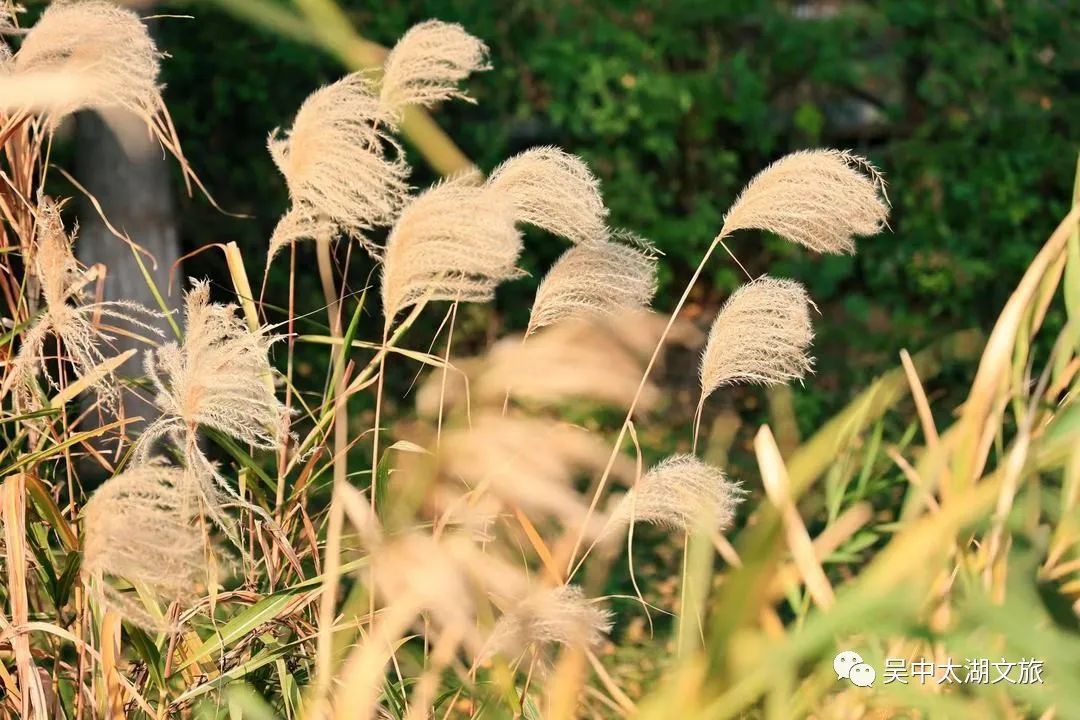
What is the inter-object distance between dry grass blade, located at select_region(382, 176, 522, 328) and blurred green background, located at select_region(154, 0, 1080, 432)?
3.23 metres

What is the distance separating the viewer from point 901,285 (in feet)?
16.6

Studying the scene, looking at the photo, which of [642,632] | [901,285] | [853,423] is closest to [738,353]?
[853,423]

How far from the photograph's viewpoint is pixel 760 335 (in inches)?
54.0

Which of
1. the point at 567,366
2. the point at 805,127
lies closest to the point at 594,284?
the point at 567,366

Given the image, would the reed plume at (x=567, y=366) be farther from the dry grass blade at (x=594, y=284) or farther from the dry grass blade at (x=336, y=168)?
the dry grass blade at (x=336, y=168)

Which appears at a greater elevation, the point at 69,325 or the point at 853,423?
the point at 69,325

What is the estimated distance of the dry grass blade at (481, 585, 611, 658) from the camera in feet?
3.85

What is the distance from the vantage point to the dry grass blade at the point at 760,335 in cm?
136

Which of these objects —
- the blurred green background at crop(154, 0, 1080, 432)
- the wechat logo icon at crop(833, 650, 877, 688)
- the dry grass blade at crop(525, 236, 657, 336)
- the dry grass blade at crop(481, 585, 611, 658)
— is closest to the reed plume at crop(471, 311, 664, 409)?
the dry grass blade at crop(525, 236, 657, 336)

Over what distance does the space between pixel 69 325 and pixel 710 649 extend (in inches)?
35.7

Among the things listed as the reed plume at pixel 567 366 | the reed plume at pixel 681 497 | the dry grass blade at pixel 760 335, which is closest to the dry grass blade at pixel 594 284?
the reed plume at pixel 567 366

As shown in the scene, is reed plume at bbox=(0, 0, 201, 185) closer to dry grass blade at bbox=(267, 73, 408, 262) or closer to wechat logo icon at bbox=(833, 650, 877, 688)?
dry grass blade at bbox=(267, 73, 408, 262)

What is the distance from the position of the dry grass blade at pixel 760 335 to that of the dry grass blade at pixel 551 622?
0.32 metres

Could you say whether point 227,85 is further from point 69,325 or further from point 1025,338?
point 1025,338
